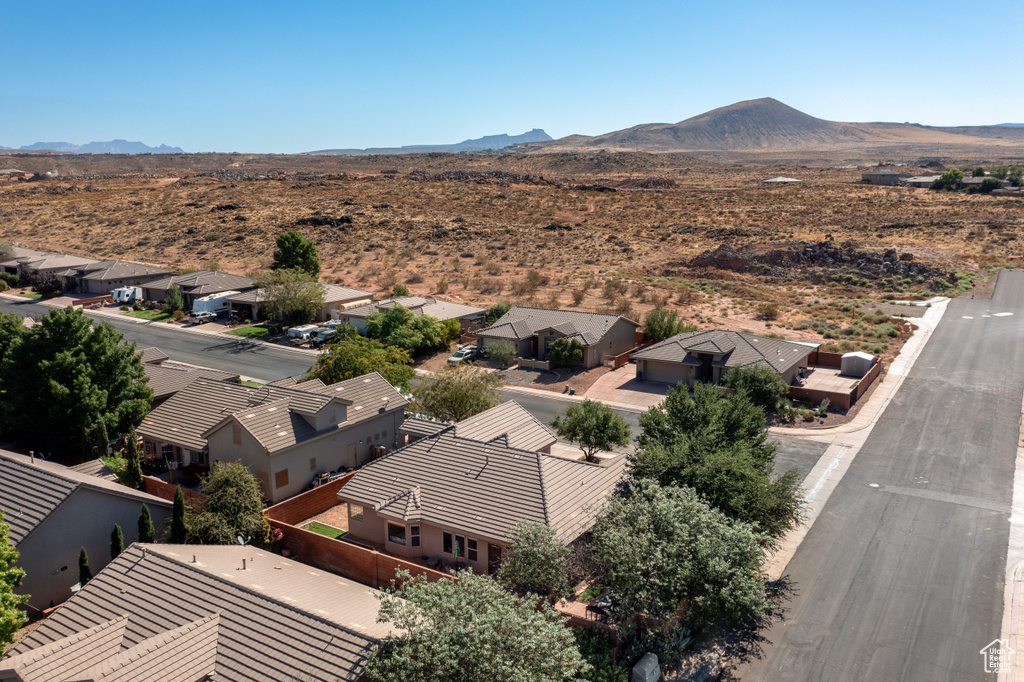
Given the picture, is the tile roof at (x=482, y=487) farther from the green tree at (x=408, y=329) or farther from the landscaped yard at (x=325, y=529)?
the green tree at (x=408, y=329)

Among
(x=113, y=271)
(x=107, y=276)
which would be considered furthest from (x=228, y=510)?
(x=113, y=271)

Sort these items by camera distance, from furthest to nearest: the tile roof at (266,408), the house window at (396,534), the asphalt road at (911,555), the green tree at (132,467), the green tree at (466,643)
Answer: the tile roof at (266,408)
the green tree at (132,467)
the house window at (396,534)
the asphalt road at (911,555)
the green tree at (466,643)

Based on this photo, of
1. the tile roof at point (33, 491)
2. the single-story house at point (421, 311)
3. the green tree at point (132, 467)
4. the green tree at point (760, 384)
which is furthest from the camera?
the single-story house at point (421, 311)

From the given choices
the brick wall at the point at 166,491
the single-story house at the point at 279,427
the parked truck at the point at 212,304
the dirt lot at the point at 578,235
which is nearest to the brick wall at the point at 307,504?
the single-story house at the point at 279,427

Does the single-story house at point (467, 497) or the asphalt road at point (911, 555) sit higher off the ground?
the single-story house at point (467, 497)

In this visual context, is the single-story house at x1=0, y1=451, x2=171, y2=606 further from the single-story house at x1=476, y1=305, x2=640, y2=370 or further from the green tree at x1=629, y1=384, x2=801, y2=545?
the single-story house at x1=476, y1=305, x2=640, y2=370

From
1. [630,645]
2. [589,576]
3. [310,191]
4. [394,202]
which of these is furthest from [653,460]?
[310,191]
